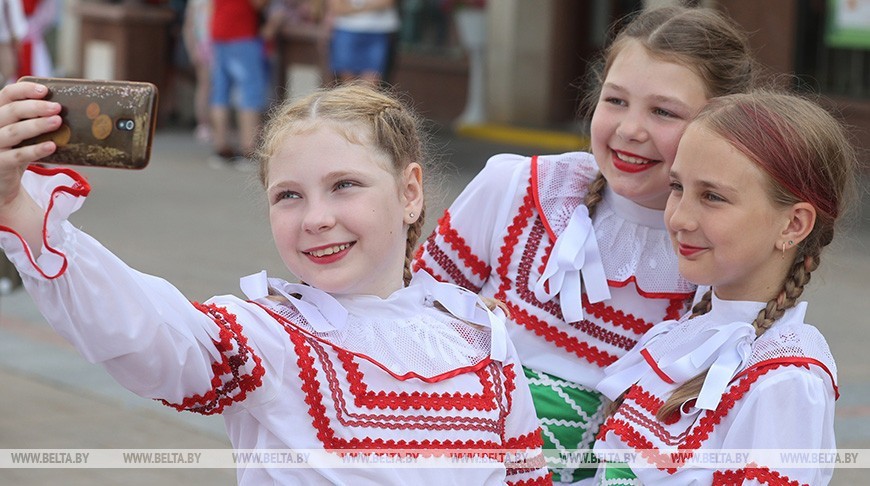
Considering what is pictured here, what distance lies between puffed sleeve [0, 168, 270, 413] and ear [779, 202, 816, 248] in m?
0.94

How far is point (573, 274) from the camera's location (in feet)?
8.71

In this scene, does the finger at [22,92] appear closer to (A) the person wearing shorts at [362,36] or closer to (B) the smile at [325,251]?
(B) the smile at [325,251]

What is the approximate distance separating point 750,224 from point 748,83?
1.71ft

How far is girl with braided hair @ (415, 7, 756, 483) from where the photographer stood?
8.52ft

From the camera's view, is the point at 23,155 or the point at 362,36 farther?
the point at 362,36

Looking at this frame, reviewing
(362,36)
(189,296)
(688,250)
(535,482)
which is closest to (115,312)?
(535,482)

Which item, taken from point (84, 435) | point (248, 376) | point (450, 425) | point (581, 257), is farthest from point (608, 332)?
point (84, 435)

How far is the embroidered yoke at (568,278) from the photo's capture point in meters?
2.64

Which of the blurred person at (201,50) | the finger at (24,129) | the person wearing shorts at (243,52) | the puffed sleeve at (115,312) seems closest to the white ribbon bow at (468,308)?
the puffed sleeve at (115,312)

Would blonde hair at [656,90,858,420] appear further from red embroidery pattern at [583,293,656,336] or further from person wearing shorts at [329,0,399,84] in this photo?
person wearing shorts at [329,0,399,84]

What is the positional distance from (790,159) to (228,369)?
3.24 ft

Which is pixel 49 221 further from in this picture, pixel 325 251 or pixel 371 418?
pixel 371 418

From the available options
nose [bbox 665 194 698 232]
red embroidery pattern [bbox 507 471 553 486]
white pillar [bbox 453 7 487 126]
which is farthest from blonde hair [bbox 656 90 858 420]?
white pillar [bbox 453 7 487 126]

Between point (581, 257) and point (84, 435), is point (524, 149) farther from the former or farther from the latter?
point (581, 257)
